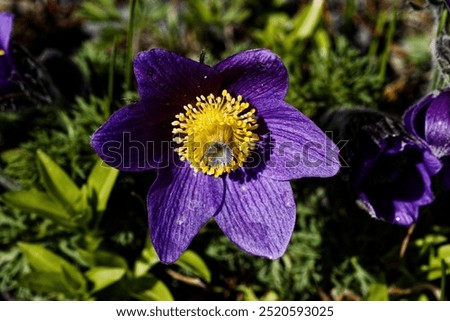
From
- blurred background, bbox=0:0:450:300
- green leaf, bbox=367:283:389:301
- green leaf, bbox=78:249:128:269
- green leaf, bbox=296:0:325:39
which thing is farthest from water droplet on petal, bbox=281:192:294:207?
green leaf, bbox=296:0:325:39

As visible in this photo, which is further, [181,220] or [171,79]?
[181,220]

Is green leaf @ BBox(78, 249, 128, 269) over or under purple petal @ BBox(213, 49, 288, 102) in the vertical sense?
under

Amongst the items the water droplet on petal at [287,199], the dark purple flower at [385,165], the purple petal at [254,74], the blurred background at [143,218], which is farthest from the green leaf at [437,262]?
the purple petal at [254,74]

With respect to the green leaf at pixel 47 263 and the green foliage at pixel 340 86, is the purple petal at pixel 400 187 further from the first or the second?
the green leaf at pixel 47 263

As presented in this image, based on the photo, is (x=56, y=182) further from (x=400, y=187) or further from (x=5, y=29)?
(x=400, y=187)

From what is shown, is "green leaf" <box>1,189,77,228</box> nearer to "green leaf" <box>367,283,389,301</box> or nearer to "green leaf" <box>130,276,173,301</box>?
"green leaf" <box>130,276,173,301</box>

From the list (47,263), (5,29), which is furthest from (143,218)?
(5,29)
